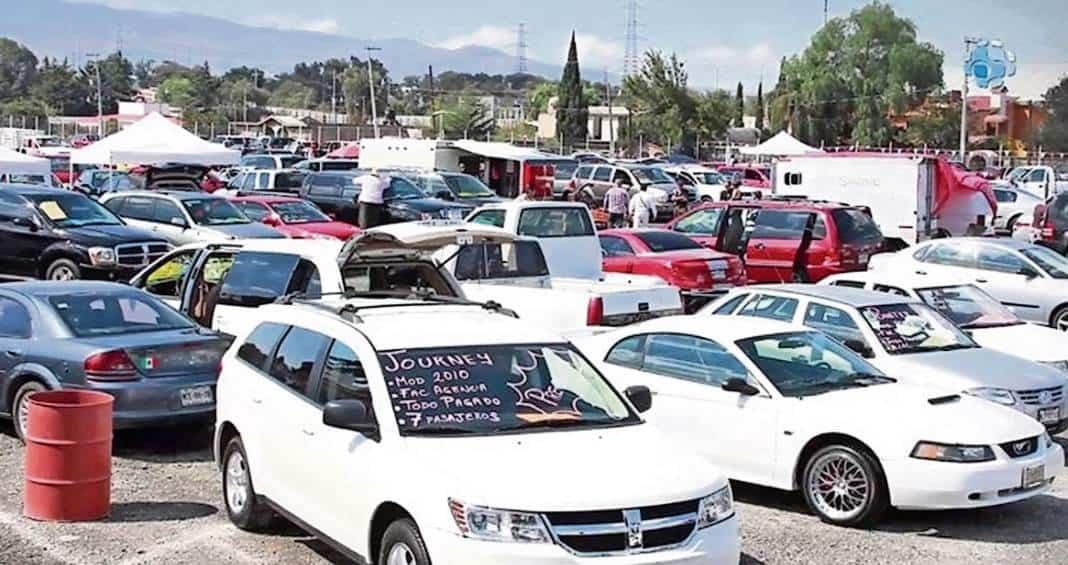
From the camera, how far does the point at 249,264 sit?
1323cm

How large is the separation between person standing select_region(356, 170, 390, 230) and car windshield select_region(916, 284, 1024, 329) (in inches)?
603

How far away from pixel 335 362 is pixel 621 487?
206 cm

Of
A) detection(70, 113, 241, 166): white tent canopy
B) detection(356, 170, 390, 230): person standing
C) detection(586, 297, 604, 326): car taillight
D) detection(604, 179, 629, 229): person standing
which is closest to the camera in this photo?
detection(586, 297, 604, 326): car taillight

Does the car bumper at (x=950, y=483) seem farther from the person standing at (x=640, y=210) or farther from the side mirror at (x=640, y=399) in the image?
the person standing at (x=640, y=210)

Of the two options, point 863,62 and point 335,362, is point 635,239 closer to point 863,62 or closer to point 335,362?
point 335,362

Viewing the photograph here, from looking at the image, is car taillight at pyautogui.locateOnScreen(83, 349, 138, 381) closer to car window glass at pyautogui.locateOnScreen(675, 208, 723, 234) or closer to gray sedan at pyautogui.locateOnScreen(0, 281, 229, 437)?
gray sedan at pyautogui.locateOnScreen(0, 281, 229, 437)

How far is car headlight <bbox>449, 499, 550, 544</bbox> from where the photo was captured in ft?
21.3

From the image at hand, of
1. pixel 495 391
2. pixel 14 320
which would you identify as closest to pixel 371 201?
pixel 14 320

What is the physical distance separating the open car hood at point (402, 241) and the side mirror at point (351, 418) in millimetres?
4369

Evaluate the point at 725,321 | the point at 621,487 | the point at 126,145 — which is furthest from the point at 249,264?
the point at 126,145

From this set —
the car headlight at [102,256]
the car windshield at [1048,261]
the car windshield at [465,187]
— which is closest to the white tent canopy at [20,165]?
the car headlight at [102,256]

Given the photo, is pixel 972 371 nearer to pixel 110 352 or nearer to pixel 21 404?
pixel 110 352

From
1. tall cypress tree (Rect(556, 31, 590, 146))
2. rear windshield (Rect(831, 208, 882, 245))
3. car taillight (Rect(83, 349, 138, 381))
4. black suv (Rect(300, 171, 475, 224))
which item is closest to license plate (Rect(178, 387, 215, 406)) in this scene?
car taillight (Rect(83, 349, 138, 381))

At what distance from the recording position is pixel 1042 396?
12023mm
